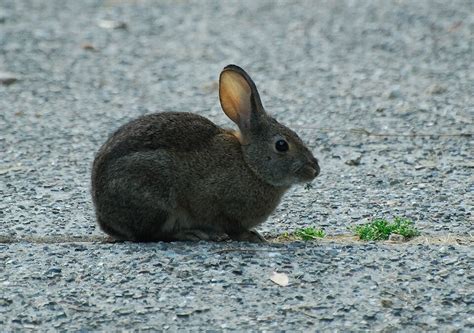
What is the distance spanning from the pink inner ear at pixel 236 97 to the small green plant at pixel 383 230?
889mm

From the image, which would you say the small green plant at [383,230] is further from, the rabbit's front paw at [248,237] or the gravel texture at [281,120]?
the rabbit's front paw at [248,237]

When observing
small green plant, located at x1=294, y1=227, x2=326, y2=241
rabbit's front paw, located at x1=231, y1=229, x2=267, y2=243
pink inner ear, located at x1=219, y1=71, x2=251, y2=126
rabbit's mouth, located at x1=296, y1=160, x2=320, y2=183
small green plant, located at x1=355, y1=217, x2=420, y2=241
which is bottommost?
rabbit's front paw, located at x1=231, y1=229, x2=267, y2=243

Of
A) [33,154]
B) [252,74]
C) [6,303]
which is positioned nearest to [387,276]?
[6,303]

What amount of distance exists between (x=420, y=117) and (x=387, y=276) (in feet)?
11.3

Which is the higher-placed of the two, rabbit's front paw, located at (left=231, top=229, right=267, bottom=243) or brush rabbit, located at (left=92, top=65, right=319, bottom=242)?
brush rabbit, located at (left=92, top=65, right=319, bottom=242)

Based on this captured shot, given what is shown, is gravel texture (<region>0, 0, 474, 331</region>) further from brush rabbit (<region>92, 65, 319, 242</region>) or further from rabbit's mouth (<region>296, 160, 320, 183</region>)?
rabbit's mouth (<region>296, 160, 320, 183</region>)

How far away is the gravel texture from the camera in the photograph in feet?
16.1

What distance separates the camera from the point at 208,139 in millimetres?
5883

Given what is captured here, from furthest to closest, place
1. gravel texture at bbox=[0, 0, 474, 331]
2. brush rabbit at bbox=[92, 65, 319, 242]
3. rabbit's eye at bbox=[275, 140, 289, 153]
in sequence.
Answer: rabbit's eye at bbox=[275, 140, 289, 153]
brush rabbit at bbox=[92, 65, 319, 242]
gravel texture at bbox=[0, 0, 474, 331]

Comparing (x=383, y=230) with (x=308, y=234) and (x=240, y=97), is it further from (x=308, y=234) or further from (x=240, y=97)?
(x=240, y=97)

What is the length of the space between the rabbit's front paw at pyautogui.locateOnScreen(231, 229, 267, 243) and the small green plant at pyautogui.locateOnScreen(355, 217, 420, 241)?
54 centimetres

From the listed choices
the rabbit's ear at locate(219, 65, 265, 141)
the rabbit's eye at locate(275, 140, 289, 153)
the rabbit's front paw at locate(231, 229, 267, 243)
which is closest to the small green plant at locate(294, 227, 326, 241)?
the rabbit's front paw at locate(231, 229, 267, 243)

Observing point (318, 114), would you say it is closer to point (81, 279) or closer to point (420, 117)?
point (420, 117)

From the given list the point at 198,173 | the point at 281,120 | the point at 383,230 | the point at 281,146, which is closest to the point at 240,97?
the point at 281,146
